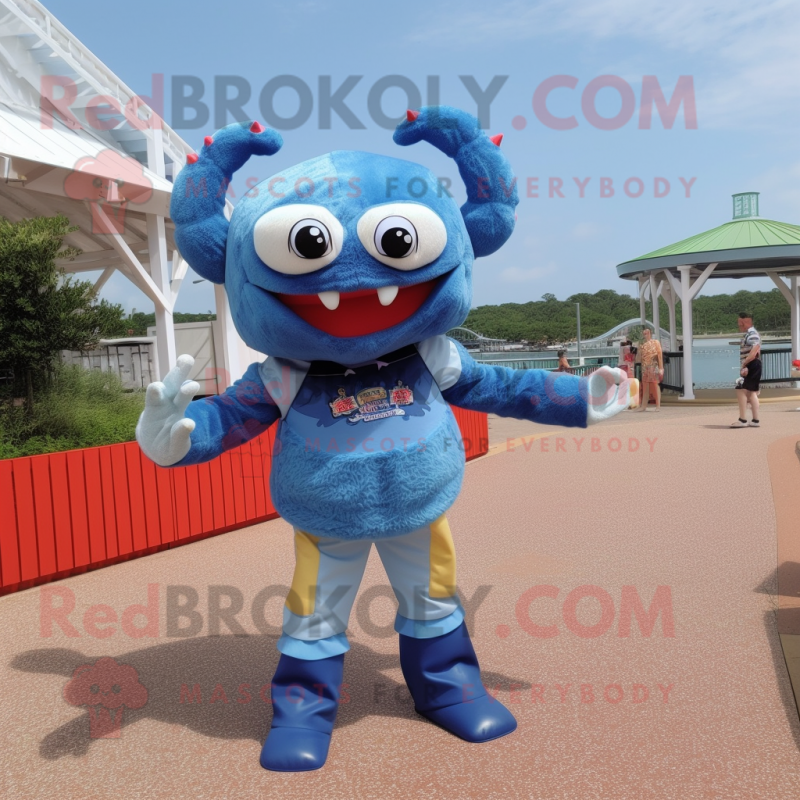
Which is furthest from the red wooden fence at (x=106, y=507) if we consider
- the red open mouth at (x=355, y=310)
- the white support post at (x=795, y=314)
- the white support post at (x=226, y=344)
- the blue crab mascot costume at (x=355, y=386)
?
the white support post at (x=795, y=314)

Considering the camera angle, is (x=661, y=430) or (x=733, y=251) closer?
(x=661, y=430)

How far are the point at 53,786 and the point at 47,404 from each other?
3826 mm

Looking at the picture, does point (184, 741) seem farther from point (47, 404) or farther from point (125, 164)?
point (125, 164)

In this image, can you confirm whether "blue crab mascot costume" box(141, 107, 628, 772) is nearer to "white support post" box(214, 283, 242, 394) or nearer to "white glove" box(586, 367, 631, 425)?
"white glove" box(586, 367, 631, 425)

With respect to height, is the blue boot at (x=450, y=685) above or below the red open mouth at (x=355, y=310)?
below

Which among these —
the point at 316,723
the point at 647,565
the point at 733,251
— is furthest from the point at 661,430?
the point at 316,723

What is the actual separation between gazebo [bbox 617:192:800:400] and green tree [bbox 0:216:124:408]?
11920 millimetres

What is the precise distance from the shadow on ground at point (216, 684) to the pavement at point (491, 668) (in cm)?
1

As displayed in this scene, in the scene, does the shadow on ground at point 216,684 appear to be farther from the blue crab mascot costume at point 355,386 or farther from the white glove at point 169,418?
the white glove at point 169,418

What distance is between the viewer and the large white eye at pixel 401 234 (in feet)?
8.44

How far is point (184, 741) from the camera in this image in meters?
2.98

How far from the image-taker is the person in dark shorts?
1027 cm

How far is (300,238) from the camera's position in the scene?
8.31ft

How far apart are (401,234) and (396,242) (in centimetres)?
3
